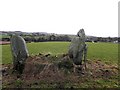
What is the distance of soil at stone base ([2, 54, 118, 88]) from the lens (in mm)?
15555

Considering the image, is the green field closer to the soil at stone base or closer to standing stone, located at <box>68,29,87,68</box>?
standing stone, located at <box>68,29,87,68</box>

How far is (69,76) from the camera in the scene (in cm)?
1627

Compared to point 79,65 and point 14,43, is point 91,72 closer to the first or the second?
point 79,65

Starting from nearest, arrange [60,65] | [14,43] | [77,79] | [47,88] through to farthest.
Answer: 1. [47,88]
2. [77,79]
3. [60,65]
4. [14,43]

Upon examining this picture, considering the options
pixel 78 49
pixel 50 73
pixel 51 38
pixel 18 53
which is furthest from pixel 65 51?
pixel 51 38

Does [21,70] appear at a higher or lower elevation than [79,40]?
lower

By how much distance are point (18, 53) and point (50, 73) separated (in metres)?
2.91

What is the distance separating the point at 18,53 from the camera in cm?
1798

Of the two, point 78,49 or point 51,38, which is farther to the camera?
point 51,38

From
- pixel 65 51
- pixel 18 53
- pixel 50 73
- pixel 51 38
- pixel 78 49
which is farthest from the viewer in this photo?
pixel 51 38

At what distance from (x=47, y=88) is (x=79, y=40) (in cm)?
492

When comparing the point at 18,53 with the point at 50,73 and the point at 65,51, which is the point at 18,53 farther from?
the point at 65,51

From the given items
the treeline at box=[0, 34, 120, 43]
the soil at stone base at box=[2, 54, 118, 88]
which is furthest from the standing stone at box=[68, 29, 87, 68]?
the treeline at box=[0, 34, 120, 43]

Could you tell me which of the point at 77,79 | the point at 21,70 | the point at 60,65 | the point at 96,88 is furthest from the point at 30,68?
the point at 96,88
